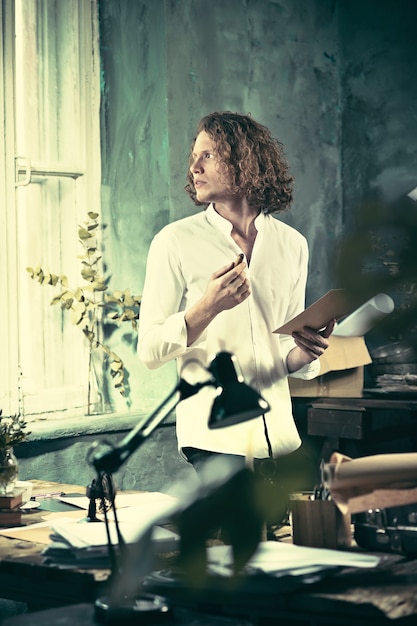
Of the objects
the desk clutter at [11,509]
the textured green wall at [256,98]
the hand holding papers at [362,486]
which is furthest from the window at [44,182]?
the hand holding papers at [362,486]

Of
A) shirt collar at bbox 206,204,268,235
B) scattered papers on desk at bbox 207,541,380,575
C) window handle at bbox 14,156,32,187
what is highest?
window handle at bbox 14,156,32,187

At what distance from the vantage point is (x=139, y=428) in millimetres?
1304

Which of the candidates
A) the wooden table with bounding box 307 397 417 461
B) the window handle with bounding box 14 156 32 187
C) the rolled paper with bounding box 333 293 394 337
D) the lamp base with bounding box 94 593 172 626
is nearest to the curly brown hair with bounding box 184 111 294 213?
the window handle with bounding box 14 156 32 187

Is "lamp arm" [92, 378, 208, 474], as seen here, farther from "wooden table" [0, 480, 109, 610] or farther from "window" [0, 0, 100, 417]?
"window" [0, 0, 100, 417]

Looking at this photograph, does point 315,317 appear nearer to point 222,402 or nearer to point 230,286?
point 222,402

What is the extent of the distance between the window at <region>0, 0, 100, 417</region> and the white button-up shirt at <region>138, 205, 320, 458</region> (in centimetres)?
101

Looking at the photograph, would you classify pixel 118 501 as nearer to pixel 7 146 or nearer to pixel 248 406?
pixel 248 406

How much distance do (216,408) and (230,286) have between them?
1.56 m

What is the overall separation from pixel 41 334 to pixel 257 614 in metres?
2.51

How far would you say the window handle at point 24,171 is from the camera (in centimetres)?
364

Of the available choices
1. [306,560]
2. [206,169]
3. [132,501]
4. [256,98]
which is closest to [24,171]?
[206,169]

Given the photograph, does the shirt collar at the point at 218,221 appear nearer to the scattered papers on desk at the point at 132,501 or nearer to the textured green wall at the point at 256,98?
the textured green wall at the point at 256,98

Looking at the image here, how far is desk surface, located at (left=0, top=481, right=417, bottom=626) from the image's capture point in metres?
1.38

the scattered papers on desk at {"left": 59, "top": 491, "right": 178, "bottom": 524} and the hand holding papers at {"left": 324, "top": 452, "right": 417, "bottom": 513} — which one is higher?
the hand holding papers at {"left": 324, "top": 452, "right": 417, "bottom": 513}
